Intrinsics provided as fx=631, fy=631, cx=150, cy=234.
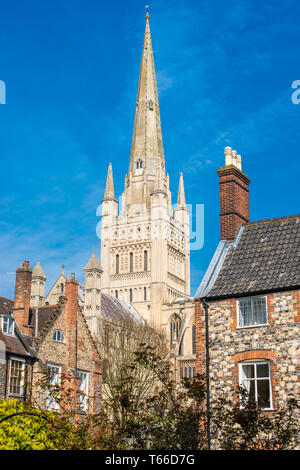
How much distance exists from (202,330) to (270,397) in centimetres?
355

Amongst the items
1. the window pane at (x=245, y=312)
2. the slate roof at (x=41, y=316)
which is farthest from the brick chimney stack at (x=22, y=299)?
the window pane at (x=245, y=312)

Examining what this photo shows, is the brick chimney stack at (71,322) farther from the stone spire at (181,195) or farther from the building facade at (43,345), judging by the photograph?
the stone spire at (181,195)

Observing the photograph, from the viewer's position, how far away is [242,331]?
21.8 m

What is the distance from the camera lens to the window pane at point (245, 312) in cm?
2198

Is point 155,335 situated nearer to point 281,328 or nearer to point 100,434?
point 281,328

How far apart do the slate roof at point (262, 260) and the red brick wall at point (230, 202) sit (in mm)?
437

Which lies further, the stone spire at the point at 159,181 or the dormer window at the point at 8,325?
the stone spire at the point at 159,181

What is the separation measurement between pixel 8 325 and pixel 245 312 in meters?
14.5

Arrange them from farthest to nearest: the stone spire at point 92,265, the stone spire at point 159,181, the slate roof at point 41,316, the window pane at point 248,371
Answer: the stone spire at point 159,181, the stone spire at point 92,265, the slate roof at point 41,316, the window pane at point 248,371

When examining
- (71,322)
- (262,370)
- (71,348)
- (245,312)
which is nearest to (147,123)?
(71,322)

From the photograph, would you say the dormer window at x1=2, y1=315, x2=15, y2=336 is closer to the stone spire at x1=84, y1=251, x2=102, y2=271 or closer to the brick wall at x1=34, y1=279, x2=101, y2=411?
the brick wall at x1=34, y1=279, x2=101, y2=411

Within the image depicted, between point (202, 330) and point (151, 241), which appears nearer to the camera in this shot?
point (202, 330)

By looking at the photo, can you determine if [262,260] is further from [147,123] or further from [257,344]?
[147,123]
